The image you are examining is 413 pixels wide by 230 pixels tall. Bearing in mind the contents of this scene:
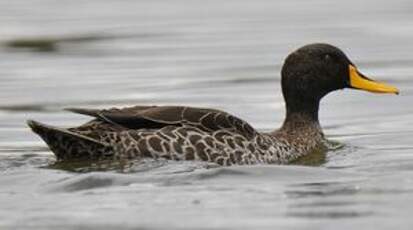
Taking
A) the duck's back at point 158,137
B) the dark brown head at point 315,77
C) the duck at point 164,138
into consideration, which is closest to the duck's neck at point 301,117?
the dark brown head at point 315,77

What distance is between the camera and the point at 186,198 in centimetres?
1395

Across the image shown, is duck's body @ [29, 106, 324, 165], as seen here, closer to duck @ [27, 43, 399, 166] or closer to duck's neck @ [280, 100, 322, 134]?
duck @ [27, 43, 399, 166]

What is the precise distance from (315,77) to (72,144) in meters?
2.79

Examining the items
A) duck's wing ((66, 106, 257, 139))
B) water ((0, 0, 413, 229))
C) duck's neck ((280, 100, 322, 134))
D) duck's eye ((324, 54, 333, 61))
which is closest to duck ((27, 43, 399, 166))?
duck's wing ((66, 106, 257, 139))

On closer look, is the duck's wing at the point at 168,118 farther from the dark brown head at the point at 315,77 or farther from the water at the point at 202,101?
the dark brown head at the point at 315,77

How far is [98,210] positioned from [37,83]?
928cm

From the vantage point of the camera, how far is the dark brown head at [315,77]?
Answer: 1728 cm

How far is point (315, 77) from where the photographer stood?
57.1ft

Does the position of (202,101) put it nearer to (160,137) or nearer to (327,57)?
(327,57)

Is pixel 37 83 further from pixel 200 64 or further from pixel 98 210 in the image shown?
pixel 98 210

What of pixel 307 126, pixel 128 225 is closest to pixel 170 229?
pixel 128 225

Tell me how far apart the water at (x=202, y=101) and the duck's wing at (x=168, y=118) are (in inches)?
19.3

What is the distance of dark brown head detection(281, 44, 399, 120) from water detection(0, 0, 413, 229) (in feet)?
2.01

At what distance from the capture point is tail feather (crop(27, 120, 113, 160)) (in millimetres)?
15750
